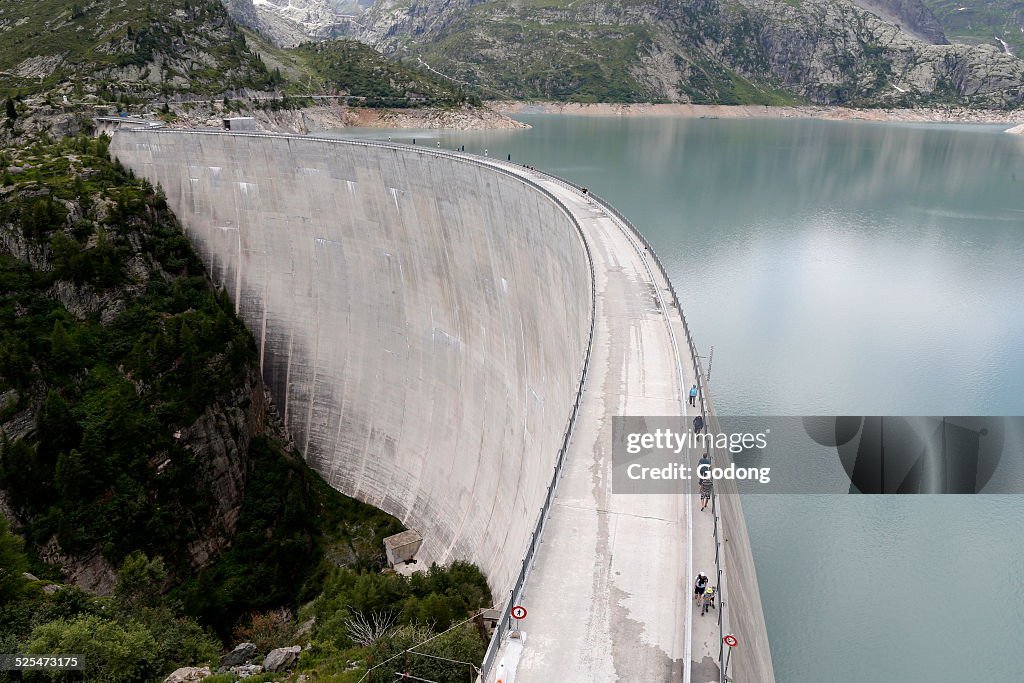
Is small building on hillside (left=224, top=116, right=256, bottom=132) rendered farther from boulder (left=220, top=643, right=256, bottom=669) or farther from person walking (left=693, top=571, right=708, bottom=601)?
person walking (left=693, top=571, right=708, bottom=601)

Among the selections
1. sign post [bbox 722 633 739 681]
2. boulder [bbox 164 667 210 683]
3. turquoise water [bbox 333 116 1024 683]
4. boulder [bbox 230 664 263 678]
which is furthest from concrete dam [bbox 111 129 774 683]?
boulder [bbox 164 667 210 683]

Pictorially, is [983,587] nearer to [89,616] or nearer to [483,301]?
[483,301]

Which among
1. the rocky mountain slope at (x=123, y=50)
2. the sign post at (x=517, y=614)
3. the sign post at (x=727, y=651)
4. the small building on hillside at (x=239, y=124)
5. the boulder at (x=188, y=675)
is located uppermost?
the rocky mountain slope at (x=123, y=50)

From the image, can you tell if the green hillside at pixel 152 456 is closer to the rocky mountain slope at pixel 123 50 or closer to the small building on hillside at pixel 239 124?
the small building on hillside at pixel 239 124

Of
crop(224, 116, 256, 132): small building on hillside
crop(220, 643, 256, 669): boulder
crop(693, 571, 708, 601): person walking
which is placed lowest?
crop(220, 643, 256, 669): boulder
